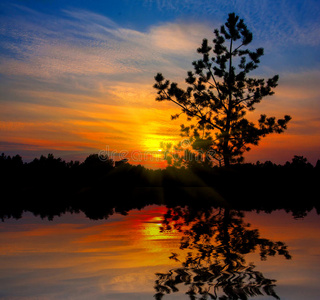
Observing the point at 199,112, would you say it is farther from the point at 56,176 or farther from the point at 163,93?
the point at 56,176

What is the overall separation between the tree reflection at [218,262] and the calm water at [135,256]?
0.02 m

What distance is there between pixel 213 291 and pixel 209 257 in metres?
1.42

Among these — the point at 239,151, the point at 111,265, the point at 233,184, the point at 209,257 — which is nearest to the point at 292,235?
the point at 209,257

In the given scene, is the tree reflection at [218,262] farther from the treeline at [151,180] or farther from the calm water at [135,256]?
the treeline at [151,180]

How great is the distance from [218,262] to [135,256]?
1234mm

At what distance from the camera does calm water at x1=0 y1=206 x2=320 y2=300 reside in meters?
3.82

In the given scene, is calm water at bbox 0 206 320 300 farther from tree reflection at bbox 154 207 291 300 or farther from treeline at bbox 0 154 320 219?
treeline at bbox 0 154 320 219

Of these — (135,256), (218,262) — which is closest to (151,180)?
(135,256)

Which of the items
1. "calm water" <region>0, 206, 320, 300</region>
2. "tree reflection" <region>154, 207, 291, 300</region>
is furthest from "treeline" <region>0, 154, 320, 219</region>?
"tree reflection" <region>154, 207, 291, 300</region>

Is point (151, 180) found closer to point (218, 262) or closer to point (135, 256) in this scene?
point (135, 256)

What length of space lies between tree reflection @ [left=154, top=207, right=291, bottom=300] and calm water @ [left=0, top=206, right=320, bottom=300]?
17 mm

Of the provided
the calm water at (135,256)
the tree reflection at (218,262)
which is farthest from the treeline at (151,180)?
the tree reflection at (218,262)

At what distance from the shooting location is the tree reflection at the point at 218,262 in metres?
3.69

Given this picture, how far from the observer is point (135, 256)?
5293mm
